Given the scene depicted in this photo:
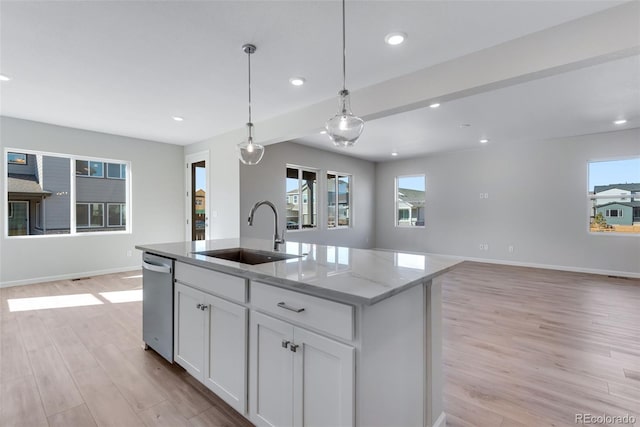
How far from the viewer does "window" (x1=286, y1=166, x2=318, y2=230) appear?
642cm

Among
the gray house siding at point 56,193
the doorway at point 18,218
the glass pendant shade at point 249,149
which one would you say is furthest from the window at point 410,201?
the doorway at point 18,218

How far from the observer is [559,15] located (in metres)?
2.15

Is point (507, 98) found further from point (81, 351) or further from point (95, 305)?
point (95, 305)

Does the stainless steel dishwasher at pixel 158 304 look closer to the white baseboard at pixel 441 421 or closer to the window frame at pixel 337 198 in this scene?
the white baseboard at pixel 441 421

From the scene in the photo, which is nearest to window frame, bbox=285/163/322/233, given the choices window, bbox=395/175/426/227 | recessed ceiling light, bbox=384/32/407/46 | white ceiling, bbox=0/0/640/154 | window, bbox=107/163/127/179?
white ceiling, bbox=0/0/640/154

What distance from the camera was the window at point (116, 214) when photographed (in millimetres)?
5656

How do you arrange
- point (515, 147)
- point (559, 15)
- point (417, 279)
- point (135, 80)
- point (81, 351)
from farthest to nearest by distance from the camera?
1. point (515, 147)
2. point (135, 80)
3. point (81, 351)
4. point (559, 15)
5. point (417, 279)

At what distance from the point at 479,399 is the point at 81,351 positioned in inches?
122

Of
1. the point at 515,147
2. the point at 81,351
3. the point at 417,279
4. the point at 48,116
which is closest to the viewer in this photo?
the point at 417,279

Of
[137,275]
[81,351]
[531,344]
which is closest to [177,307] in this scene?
[81,351]

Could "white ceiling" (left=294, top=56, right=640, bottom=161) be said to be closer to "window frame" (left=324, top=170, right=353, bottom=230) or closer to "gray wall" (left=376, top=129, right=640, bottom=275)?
"gray wall" (left=376, top=129, right=640, bottom=275)

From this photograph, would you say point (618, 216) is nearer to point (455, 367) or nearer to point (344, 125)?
point (455, 367)

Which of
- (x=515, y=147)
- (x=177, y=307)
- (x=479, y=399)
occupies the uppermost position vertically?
(x=515, y=147)

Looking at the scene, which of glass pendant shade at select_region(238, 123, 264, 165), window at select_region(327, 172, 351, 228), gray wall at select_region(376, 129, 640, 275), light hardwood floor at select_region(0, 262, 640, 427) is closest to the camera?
light hardwood floor at select_region(0, 262, 640, 427)
